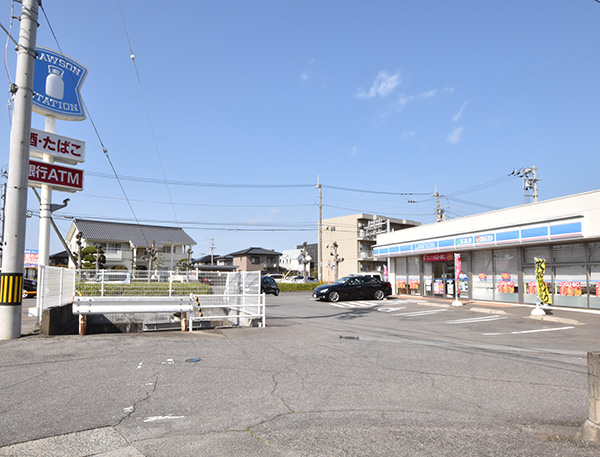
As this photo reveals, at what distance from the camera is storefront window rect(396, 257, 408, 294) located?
28550 millimetres

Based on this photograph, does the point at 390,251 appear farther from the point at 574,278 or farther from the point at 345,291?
the point at 574,278

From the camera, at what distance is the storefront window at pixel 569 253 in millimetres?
17516

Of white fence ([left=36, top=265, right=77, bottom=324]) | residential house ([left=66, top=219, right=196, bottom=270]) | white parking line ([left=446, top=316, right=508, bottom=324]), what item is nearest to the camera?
white fence ([left=36, top=265, right=77, bottom=324])

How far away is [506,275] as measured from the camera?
2091 cm

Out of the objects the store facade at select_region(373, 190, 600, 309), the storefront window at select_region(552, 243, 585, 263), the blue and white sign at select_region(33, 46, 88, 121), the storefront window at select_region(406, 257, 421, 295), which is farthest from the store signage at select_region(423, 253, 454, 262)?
the blue and white sign at select_region(33, 46, 88, 121)

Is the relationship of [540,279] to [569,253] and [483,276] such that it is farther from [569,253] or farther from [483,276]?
[483,276]

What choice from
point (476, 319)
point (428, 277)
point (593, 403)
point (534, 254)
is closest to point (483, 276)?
point (534, 254)

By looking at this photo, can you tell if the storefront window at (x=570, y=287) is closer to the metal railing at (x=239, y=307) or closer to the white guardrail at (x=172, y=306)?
the metal railing at (x=239, y=307)

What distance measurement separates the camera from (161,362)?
6676 mm

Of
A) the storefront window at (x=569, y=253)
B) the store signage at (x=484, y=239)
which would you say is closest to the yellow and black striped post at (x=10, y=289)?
the store signage at (x=484, y=239)

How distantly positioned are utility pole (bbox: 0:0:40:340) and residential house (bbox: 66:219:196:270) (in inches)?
1509

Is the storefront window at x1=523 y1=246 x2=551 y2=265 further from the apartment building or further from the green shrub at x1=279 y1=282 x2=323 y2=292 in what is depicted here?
the apartment building

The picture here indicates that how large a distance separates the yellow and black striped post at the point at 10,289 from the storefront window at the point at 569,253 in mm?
19622

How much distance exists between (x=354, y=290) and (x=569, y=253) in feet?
36.2
